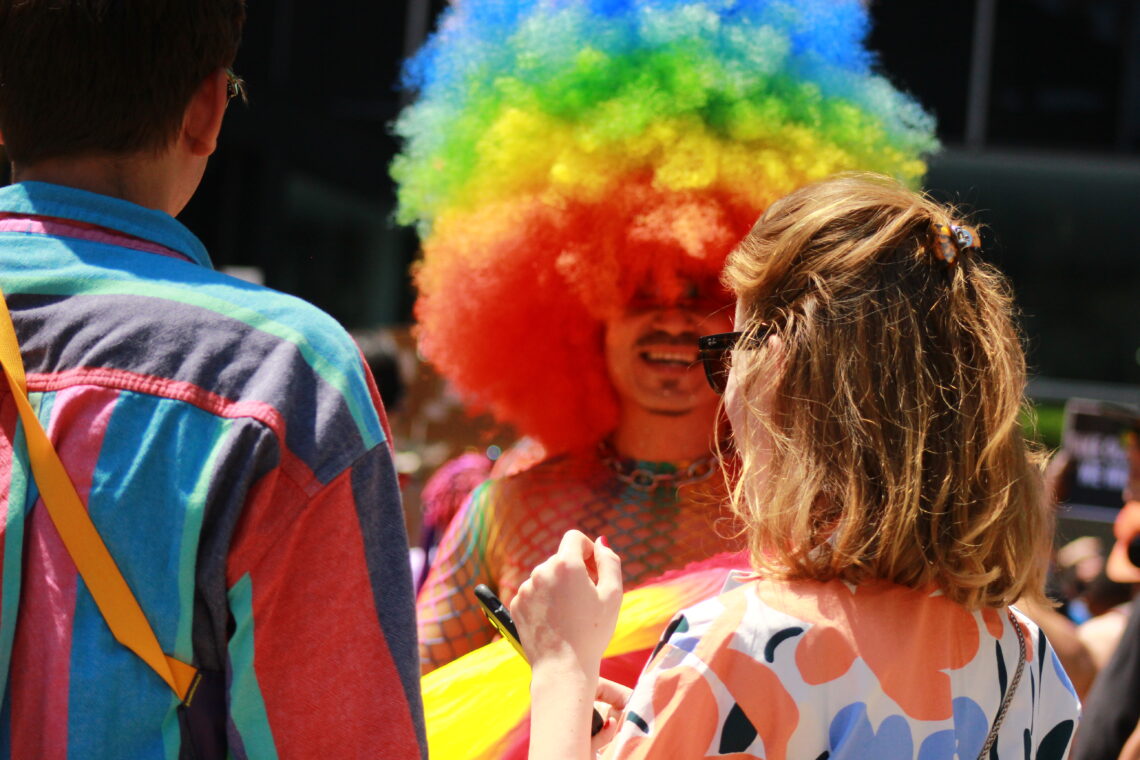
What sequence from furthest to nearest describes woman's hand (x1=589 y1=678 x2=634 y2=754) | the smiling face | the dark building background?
1. the dark building background
2. the smiling face
3. woman's hand (x1=589 y1=678 x2=634 y2=754)

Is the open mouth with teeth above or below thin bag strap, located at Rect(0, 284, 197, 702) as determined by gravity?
below

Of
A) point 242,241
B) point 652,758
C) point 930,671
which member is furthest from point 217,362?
point 242,241

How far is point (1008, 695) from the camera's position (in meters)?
1.33

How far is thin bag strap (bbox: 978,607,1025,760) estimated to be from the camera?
1.30m

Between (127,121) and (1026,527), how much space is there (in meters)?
1.09

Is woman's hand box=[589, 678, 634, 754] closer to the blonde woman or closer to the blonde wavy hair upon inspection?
the blonde woman

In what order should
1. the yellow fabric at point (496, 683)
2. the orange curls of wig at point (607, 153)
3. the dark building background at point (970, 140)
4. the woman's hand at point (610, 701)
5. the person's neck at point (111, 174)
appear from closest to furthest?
the person's neck at point (111, 174) < the woman's hand at point (610, 701) < the yellow fabric at point (496, 683) < the orange curls of wig at point (607, 153) < the dark building background at point (970, 140)

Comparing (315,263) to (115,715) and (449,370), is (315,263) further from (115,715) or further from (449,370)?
(115,715)

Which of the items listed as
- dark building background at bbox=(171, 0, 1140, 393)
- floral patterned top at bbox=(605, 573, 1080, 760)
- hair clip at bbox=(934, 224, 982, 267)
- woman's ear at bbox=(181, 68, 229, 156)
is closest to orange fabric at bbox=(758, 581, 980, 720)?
floral patterned top at bbox=(605, 573, 1080, 760)

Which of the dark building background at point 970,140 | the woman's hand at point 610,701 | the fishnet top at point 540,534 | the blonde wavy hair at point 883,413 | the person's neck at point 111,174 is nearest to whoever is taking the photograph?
the person's neck at point 111,174

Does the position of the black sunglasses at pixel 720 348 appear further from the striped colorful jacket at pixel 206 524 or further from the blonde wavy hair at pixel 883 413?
the striped colorful jacket at pixel 206 524

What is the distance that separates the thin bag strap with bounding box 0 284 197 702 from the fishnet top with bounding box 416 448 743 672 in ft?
3.72

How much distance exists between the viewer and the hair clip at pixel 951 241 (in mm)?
1379

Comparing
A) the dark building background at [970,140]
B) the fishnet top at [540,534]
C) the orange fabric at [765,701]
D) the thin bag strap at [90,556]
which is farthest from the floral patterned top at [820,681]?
the dark building background at [970,140]
